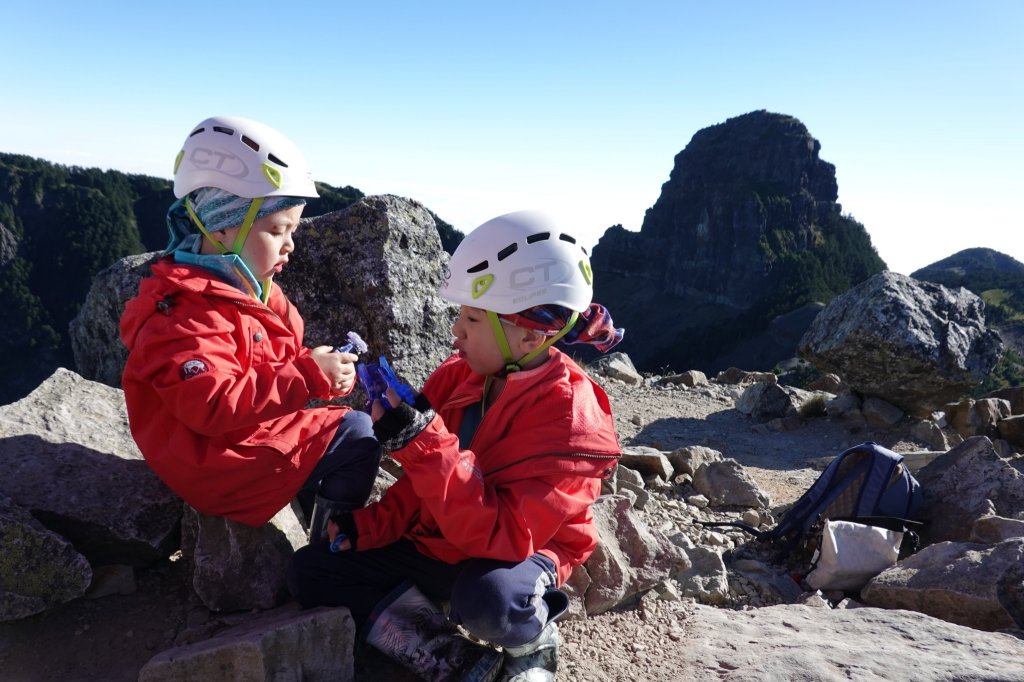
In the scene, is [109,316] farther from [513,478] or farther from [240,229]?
[513,478]

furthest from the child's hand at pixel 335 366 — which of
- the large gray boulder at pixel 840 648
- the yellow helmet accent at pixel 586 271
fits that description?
the large gray boulder at pixel 840 648

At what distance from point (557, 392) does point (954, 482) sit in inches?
189

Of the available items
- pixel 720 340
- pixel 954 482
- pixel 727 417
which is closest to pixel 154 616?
pixel 954 482

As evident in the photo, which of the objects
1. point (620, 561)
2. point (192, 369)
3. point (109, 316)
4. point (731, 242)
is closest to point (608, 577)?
point (620, 561)

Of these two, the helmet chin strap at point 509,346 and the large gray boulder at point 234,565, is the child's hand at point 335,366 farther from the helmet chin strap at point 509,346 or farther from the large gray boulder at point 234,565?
the large gray boulder at point 234,565

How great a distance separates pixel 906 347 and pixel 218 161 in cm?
→ 1137

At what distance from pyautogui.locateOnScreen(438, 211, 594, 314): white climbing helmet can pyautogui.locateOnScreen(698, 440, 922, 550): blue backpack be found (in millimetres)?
3783

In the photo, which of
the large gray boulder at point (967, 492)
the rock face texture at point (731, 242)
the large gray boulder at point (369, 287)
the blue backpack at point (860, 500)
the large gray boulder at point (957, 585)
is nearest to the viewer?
the large gray boulder at point (957, 585)

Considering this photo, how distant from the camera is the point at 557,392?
3154 millimetres

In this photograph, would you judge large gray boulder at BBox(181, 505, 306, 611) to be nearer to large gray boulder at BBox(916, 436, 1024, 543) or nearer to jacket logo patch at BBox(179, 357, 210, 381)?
jacket logo patch at BBox(179, 357, 210, 381)

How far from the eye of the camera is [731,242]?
99.8m

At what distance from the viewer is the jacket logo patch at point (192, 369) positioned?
2.84 metres

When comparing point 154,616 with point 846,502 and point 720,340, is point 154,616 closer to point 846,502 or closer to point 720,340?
point 846,502

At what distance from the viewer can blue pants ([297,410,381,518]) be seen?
347 centimetres
